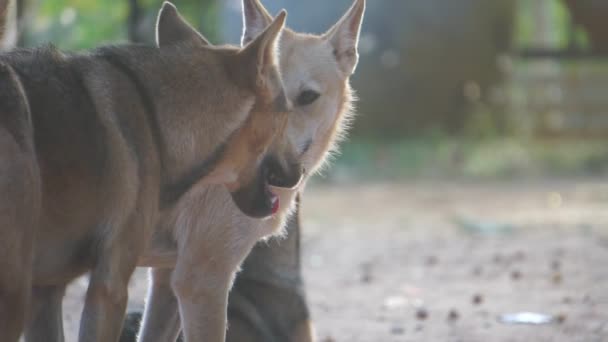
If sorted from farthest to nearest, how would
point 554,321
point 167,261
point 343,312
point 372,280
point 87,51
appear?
point 372,280
point 343,312
point 554,321
point 167,261
point 87,51

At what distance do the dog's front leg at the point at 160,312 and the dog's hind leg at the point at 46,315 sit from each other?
0.48 meters

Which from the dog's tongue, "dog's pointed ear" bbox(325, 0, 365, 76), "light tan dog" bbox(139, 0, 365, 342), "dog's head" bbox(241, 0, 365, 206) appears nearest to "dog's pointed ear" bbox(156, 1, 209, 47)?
"light tan dog" bbox(139, 0, 365, 342)

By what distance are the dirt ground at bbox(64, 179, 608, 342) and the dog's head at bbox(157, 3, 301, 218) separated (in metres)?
2.03

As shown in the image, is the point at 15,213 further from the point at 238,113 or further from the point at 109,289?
the point at 238,113

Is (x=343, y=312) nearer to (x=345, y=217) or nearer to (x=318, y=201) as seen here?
(x=345, y=217)

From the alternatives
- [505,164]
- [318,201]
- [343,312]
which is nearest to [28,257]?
[343,312]

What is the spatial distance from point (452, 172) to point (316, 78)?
11.4 m

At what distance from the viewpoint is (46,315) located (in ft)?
16.6

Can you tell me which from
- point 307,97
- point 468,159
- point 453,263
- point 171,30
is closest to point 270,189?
point 171,30

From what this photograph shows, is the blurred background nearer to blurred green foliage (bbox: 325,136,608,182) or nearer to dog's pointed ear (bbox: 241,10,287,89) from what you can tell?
blurred green foliage (bbox: 325,136,608,182)

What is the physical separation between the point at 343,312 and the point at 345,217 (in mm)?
5354

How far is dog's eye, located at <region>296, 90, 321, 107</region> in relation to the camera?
5.97 meters

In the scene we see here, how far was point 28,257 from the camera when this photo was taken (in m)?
3.86

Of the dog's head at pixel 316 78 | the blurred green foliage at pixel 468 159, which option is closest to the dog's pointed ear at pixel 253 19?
the dog's head at pixel 316 78
